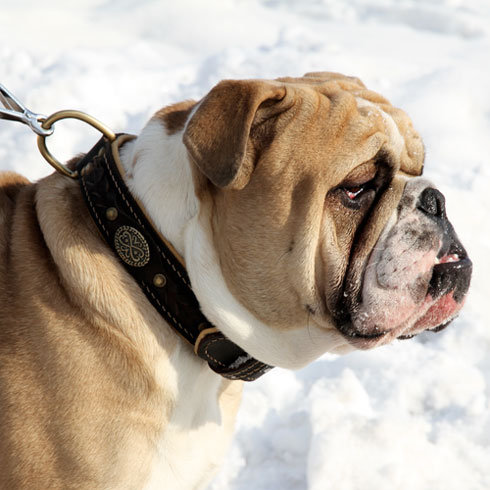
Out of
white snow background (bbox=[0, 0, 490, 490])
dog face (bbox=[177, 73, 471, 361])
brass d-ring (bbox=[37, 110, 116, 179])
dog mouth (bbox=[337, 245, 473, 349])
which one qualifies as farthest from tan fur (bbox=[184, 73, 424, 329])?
white snow background (bbox=[0, 0, 490, 490])

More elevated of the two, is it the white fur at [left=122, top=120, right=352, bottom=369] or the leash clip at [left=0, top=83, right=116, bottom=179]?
the leash clip at [left=0, top=83, right=116, bottom=179]

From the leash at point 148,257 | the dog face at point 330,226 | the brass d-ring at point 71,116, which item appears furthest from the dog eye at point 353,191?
the brass d-ring at point 71,116

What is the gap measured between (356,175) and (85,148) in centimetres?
377

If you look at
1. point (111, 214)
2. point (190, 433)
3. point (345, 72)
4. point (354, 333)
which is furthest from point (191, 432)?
point (345, 72)

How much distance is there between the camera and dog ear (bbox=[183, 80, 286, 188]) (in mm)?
2312

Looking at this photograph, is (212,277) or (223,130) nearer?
(223,130)

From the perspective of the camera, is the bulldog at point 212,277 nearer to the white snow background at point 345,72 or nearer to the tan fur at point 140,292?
the tan fur at point 140,292

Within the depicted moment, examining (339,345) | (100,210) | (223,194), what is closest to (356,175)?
(223,194)

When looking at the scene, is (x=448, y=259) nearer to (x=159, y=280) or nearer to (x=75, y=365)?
(x=159, y=280)

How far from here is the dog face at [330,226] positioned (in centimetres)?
246

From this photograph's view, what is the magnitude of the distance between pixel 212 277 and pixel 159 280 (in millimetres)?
182

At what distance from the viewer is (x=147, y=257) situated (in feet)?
8.27

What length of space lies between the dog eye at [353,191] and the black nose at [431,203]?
206mm

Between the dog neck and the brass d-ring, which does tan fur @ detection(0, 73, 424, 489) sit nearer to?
the dog neck
